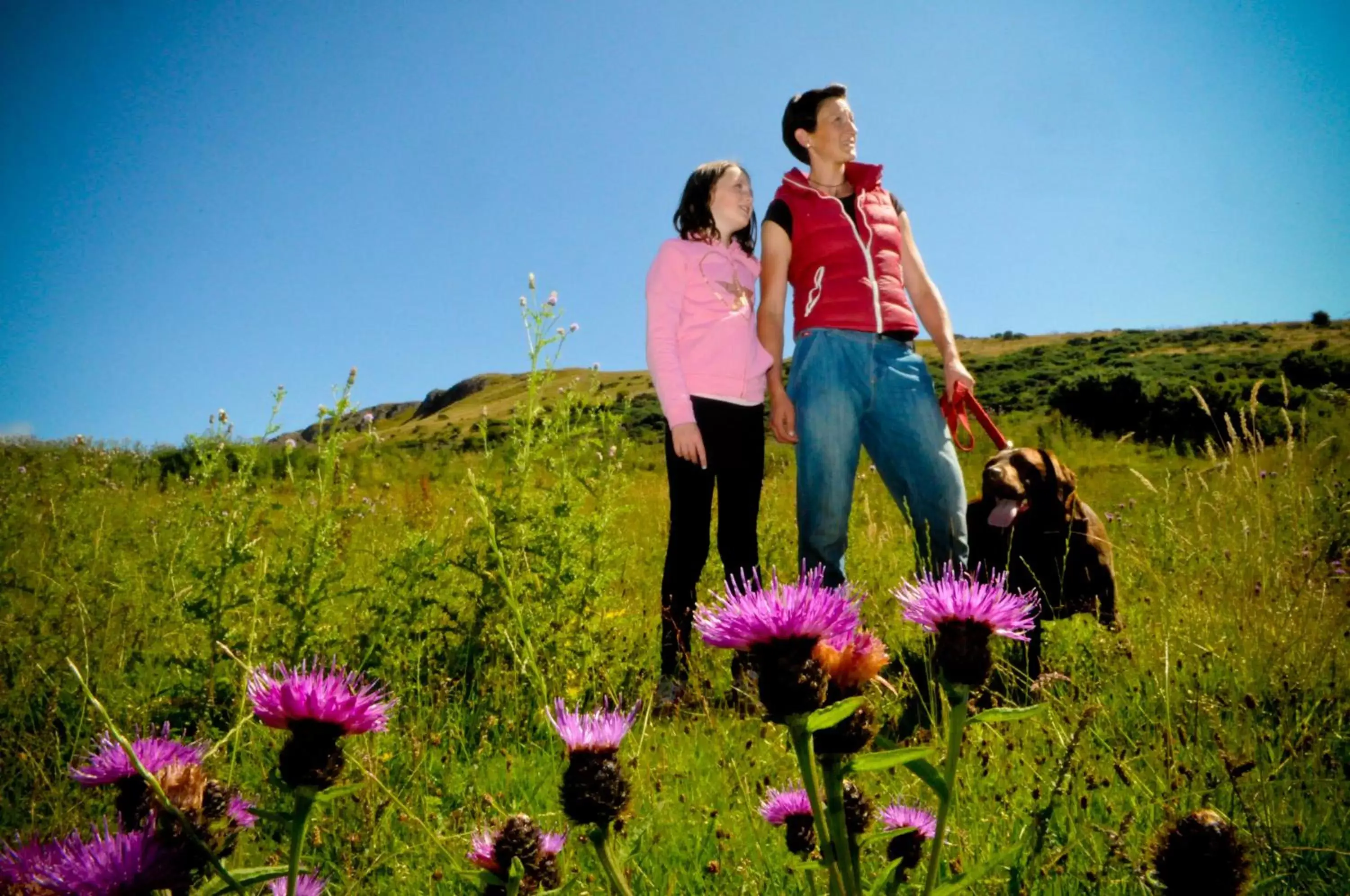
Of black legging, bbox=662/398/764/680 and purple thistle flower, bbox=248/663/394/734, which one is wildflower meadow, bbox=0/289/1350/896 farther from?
black legging, bbox=662/398/764/680

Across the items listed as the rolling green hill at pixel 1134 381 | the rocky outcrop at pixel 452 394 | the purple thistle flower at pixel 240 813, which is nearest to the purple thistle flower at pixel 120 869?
the purple thistle flower at pixel 240 813

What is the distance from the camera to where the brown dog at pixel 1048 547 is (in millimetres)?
3373

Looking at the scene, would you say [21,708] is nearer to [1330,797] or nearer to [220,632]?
[220,632]

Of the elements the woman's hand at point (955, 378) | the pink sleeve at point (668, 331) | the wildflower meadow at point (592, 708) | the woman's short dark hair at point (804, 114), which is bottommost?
the wildflower meadow at point (592, 708)

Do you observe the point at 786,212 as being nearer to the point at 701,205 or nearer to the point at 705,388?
the point at 701,205

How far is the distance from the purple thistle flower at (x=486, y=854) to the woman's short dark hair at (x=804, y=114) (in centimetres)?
315

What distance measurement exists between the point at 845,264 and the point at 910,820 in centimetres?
242

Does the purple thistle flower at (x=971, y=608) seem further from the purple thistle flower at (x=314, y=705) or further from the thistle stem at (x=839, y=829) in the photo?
the purple thistle flower at (x=314, y=705)

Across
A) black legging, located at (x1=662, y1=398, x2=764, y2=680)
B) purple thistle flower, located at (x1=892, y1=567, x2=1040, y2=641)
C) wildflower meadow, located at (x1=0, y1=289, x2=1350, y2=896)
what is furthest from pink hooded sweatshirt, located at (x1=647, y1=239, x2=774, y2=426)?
purple thistle flower, located at (x1=892, y1=567, x2=1040, y2=641)

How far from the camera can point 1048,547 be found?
343 cm

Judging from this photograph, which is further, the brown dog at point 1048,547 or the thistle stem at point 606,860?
the brown dog at point 1048,547

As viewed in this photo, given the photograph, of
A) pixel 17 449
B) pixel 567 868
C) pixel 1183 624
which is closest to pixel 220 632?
pixel 567 868

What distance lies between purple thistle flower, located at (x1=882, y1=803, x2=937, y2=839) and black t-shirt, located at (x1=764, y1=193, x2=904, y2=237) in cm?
254

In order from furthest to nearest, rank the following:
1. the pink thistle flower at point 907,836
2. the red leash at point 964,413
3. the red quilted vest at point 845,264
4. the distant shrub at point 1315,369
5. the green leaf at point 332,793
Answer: the distant shrub at point 1315,369
the red quilted vest at point 845,264
the red leash at point 964,413
the pink thistle flower at point 907,836
the green leaf at point 332,793
